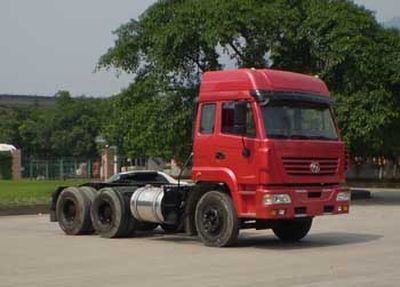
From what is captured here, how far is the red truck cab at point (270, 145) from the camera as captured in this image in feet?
53.7

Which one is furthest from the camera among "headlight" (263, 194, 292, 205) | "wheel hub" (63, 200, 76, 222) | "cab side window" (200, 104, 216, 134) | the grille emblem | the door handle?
"wheel hub" (63, 200, 76, 222)

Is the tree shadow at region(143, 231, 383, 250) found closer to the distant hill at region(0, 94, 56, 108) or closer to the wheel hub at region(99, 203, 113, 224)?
the wheel hub at region(99, 203, 113, 224)

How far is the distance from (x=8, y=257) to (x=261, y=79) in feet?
19.7

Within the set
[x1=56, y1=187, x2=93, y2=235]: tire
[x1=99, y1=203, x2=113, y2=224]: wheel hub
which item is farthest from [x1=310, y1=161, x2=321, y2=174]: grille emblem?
[x1=56, y1=187, x2=93, y2=235]: tire

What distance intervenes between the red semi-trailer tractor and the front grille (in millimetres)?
20

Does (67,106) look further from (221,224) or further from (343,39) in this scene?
(221,224)

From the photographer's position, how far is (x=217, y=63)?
35656 mm

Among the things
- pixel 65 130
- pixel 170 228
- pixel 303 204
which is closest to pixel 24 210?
pixel 170 228

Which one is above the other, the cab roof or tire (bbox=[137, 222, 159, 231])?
the cab roof

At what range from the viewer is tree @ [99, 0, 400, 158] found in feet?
107

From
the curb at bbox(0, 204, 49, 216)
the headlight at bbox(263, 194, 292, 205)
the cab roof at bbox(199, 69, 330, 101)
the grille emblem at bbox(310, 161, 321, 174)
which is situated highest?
the cab roof at bbox(199, 69, 330, 101)

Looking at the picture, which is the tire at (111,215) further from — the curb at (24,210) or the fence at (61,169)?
the fence at (61,169)

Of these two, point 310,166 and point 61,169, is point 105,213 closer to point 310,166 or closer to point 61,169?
point 310,166

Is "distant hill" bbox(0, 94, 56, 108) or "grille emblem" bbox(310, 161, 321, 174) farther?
"distant hill" bbox(0, 94, 56, 108)
